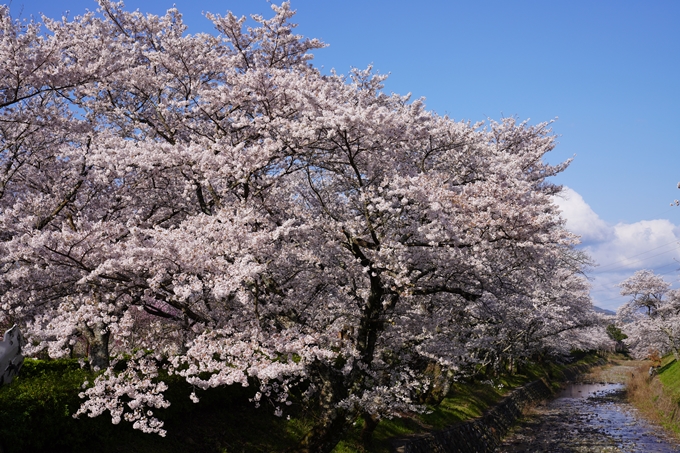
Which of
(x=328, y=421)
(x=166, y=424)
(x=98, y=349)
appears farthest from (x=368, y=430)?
(x=98, y=349)

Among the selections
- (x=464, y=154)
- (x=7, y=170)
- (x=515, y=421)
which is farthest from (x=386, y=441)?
(x=515, y=421)

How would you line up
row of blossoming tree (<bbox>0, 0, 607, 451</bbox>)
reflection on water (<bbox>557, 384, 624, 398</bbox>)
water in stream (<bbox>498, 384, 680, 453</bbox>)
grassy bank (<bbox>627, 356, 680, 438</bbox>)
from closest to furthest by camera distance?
row of blossoming tree (<bbox>0, 0, 607, 451</bbox>) < water in stream (<bbox>498, 384, 680, 453</bbox>) < grassy bank (<bbox>627, 356, 680, 438</bbox>) < reflection on water (<bbox>557, 384, 624, 398</bbox>)

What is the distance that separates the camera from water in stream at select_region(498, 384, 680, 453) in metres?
24.1

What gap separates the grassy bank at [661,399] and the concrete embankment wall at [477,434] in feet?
25.3

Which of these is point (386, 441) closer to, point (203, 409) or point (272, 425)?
point (272, 425)

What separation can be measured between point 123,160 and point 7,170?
15.7 feet

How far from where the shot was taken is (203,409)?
14.1 metres

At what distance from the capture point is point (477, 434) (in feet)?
76.2

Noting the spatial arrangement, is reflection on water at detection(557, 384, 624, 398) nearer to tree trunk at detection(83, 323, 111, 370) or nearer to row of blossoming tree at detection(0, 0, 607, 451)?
row of blossoming tree at detection(0, 0, 607, 451)

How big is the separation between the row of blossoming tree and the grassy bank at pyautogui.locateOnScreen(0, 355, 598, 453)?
54 centimetres

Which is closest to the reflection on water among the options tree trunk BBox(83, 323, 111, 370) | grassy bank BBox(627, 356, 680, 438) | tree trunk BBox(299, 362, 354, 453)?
grassy bank BBox(627, 356, 680, 438)

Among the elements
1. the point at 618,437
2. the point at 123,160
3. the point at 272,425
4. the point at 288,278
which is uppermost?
the point at 123,160

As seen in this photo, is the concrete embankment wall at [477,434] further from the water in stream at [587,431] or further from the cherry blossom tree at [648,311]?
the cherry blossom tree at [648,311]

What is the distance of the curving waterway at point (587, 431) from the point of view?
2414cm
